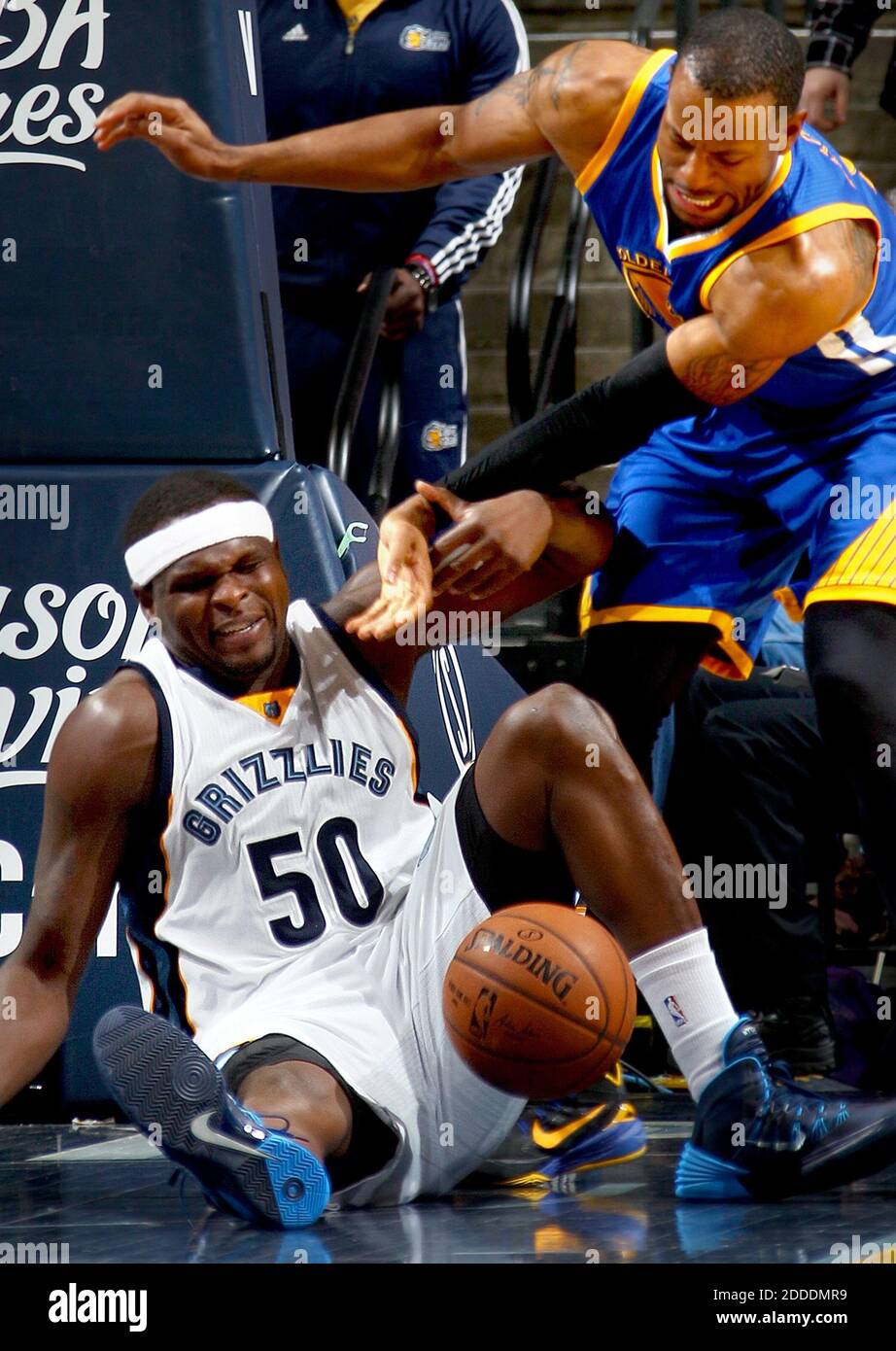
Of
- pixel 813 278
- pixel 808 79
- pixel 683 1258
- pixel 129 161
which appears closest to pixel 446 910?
pixel 683 1258

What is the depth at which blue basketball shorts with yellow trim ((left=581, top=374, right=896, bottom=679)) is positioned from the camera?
2750mm

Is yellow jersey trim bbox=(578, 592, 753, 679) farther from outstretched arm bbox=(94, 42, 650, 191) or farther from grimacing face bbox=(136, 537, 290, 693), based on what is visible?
outstretched arm bbox=(94, 42, 650, 191)

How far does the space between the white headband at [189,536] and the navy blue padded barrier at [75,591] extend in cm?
58

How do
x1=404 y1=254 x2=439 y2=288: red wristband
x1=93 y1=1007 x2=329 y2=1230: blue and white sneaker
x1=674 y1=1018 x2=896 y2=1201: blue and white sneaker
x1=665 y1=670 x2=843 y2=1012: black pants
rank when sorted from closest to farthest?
x1=93 y1=1007 x2=329 y2=1230: blue and white sneaker
x1=674 y1=1018 x2=896 y2=1201: blue and white sneaker
x1=665 y1=670 x2=843 y2=1012: black pants
x1=404 y1=254 x2=439 y2=288: red wristband

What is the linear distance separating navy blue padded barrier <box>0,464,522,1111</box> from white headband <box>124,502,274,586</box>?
58cm

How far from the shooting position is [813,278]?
256cm

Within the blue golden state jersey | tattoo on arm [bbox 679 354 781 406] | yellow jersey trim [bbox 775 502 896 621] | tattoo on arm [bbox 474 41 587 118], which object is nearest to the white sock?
yellow jersey trim [bbox 775 502 896 621]

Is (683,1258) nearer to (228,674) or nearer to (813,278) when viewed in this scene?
(228,674)

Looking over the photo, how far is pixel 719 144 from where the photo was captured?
2568mm

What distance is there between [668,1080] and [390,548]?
148 cm

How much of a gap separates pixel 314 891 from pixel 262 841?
0.33 ft

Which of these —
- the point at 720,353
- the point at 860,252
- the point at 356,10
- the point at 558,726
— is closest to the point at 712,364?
the point at 720,353

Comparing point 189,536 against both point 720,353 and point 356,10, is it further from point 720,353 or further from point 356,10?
point 356,10

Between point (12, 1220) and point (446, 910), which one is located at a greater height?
Answer: point (446, 910)
